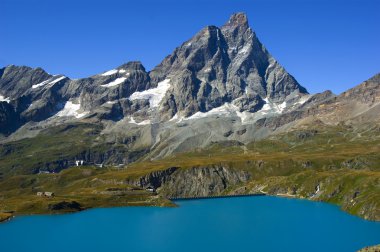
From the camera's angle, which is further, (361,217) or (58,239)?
(361,217)

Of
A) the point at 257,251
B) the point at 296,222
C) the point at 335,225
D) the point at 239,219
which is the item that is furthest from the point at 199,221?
the point at 257,251

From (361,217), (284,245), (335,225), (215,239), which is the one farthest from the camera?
(361,217)

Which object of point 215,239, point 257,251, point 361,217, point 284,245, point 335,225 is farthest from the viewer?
point 361,217

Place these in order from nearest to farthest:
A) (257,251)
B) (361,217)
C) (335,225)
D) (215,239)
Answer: (257,251) → (215,239) → (335,225) → (361,217)

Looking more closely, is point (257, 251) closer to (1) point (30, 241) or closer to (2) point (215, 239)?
(2) point (215, 239)

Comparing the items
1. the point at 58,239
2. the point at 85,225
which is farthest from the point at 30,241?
the point at 85,225

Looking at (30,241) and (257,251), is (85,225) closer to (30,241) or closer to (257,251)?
(30,241)

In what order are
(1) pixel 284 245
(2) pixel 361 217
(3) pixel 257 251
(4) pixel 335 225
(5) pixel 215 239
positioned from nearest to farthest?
(3) pixel 257 251 < (1) pixel 284 245 < (5) pixel 215 239 < (4) pixel 335 225 < (2) pixel 361 217

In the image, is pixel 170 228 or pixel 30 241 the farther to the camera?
pixel 170 228
